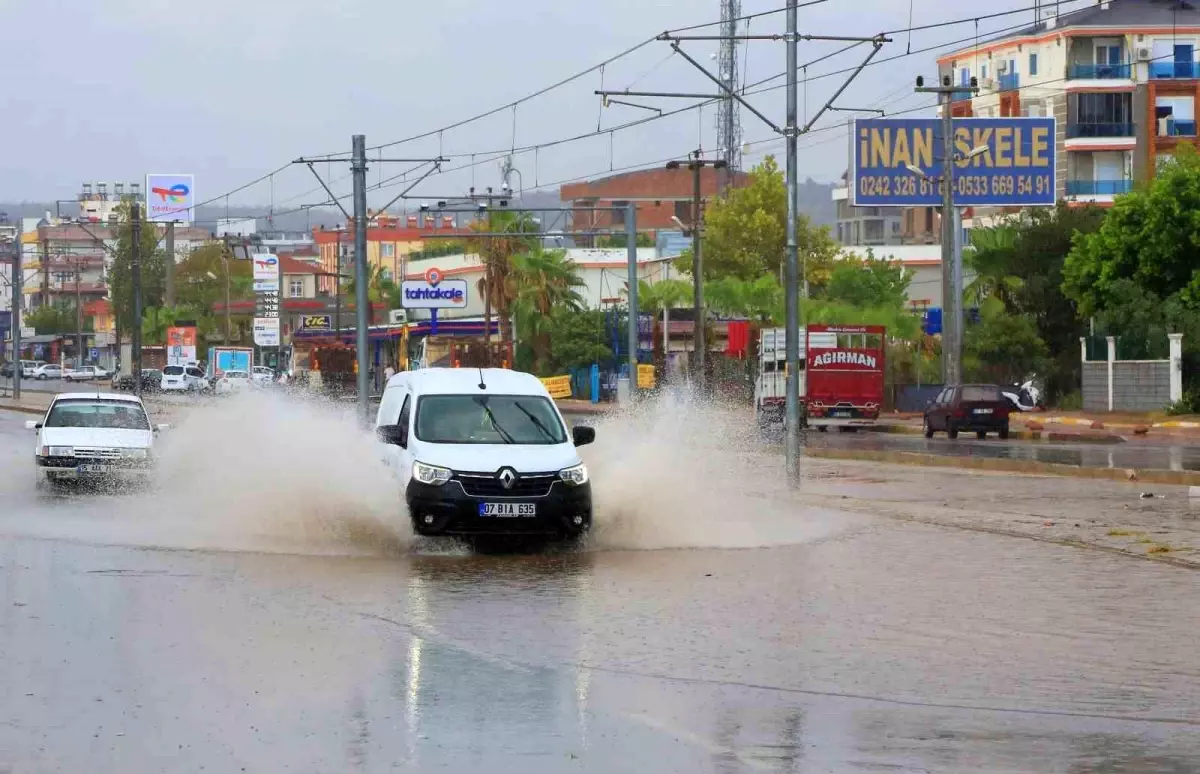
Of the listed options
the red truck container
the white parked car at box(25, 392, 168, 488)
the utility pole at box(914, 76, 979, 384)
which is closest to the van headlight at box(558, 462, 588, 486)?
the white parked car at box(25, 392, 168, 488)

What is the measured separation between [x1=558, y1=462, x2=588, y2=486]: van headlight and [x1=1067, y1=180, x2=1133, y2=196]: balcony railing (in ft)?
258

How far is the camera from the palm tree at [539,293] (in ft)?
276

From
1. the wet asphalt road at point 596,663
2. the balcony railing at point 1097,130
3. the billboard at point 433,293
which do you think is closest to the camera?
the wet asphalt road at point 596,663

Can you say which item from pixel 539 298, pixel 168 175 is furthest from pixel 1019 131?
pixel 168 175

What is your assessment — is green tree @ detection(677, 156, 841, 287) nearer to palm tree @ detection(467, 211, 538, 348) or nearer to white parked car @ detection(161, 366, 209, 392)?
palm tree @ detection(467, 211, 538, 348)

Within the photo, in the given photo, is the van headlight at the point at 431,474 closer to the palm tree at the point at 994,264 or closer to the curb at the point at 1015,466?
the curb at the point at 1015,466

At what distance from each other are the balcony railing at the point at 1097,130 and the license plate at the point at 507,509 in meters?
79.1

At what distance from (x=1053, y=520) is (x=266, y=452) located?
928 cm

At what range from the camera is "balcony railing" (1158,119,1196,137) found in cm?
9056

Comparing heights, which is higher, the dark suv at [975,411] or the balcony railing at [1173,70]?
the balcony railing at [1173,70]

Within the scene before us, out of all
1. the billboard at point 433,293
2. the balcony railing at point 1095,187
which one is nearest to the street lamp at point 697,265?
the billboard at point 433,293

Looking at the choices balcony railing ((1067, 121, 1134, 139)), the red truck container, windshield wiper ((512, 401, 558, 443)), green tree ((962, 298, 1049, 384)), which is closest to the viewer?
windshield wiper ((512, 401, 558, 443))

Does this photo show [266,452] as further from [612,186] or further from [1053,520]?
[612,186]

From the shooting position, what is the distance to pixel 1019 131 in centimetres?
6688
